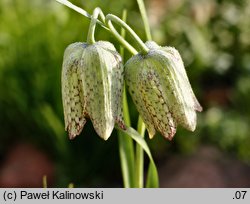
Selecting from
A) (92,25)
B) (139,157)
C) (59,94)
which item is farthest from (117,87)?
(59,94)

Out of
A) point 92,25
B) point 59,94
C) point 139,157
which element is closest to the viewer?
point 92,25

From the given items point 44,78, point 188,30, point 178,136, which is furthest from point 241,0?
point 44,78

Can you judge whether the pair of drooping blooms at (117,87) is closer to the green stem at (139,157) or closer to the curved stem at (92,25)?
the curved stem at (92,25)

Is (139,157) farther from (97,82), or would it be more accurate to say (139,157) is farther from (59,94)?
(59,94)

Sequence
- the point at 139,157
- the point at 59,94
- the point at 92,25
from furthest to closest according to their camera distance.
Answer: the point at 59,94 → the point at 139,157 → the point at 92,25

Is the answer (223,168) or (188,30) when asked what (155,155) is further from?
(188,30)
